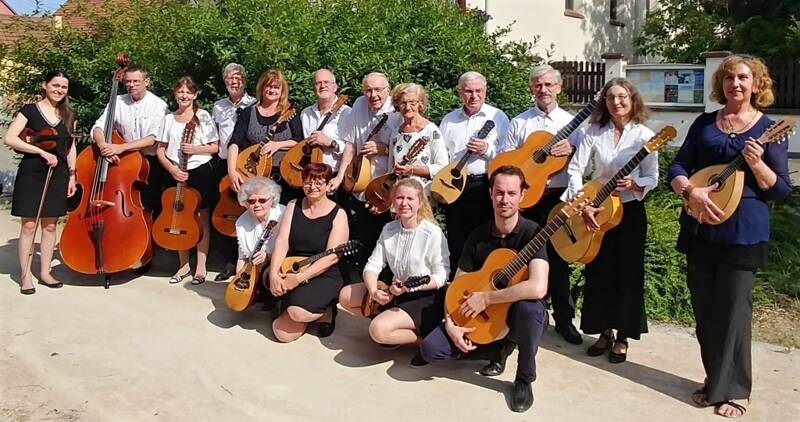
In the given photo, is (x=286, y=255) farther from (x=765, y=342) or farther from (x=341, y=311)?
(x=765, y=342)

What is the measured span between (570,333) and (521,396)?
3.61 feet

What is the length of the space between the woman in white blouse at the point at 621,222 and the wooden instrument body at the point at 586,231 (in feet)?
0.20

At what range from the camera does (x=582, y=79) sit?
620 inches

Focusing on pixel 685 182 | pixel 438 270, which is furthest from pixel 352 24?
pixel 685 182

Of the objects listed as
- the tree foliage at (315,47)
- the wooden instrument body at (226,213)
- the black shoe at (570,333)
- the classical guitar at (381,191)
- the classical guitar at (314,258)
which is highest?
the tree foliage at (315,47)

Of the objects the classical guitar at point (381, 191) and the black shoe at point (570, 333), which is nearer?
the black shoe at point (570, 333)

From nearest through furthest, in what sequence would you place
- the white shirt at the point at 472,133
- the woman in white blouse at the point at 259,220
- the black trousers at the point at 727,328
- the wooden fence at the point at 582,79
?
the black trousers at the point at 727,328 → the white shirt at the point at 472,133 → the woman in white blouse at the point at 259,220 → the wooden fence at the point at 582,79

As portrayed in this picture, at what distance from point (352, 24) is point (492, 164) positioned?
320cm

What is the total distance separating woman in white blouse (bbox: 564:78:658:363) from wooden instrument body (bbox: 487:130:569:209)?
5.2 inches

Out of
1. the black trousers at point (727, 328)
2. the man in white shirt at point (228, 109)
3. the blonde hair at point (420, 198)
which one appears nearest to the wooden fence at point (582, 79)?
the man in white shirt at point (228, 109)

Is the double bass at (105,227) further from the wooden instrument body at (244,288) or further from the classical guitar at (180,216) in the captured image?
the wooden instrument body at (244,288)

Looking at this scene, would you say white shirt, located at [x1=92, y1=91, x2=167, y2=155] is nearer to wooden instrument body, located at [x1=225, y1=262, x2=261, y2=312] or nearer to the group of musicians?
the group of musicians

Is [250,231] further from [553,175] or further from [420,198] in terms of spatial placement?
[553,175]

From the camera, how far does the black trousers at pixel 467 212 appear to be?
5016 mm
